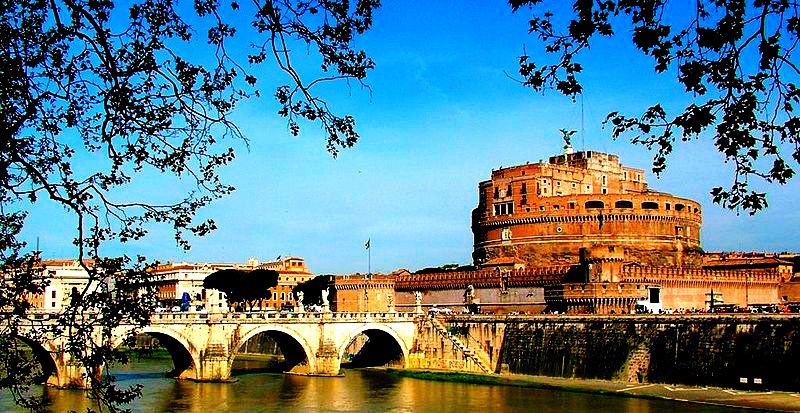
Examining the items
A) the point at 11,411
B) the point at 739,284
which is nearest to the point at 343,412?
the point at 11,411

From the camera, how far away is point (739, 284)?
63.1m

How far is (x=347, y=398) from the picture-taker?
135 feet

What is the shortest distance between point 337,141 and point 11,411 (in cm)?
2862

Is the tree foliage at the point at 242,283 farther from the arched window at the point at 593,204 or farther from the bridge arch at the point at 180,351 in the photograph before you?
the bridge arch at the point at 180,351

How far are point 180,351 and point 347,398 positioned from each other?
11.5 meters

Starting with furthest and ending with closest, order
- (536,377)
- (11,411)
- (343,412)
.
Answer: (536,377) → (343,412) → (11,411)

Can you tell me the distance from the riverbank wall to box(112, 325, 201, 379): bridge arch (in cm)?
1637

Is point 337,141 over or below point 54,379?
over

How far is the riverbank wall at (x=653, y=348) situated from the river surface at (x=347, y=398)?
4726mm

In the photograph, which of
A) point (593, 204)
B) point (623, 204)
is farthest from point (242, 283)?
point (623, 204)

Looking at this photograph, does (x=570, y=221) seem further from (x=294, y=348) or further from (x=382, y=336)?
(x=294, y=348)

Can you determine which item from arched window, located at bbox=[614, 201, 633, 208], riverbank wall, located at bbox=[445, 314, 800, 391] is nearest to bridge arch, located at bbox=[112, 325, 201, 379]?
riverbank wall, located at bbox=[445, 314, 800, 391]

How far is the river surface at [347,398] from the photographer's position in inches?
1451

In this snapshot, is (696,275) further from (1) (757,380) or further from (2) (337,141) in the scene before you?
(2) (337,141)
